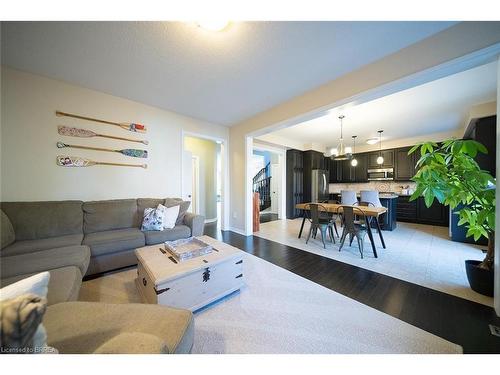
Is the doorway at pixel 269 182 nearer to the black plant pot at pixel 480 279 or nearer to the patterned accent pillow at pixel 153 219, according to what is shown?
the patterned accent pillow at pixel 153 219

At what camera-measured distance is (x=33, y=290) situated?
621 mm

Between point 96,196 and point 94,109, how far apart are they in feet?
4.36

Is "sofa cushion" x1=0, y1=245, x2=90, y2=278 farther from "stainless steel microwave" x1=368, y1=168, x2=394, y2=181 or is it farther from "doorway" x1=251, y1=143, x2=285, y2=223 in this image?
"stainless steel microwave" x1=368, y1=168, x2=394, y2=181

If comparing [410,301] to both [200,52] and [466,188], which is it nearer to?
[466,188]

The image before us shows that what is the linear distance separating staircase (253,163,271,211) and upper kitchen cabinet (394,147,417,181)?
4519 millimetres

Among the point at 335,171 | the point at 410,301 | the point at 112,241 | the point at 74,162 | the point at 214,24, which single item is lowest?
the point at 410,301

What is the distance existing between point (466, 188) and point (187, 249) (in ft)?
9.25

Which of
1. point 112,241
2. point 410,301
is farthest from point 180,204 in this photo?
point 410,301

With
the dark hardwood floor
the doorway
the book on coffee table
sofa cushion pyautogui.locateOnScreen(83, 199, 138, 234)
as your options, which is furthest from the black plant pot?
the doorway

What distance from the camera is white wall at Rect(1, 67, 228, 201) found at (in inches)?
84.5

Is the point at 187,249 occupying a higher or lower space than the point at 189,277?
higher
